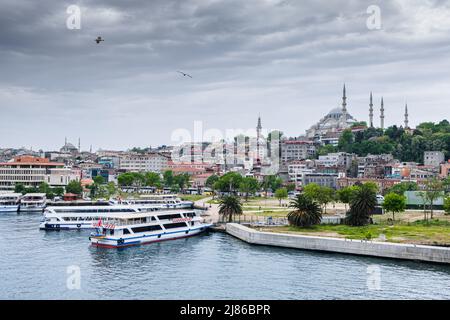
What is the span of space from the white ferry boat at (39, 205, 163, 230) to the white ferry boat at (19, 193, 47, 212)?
20.7m

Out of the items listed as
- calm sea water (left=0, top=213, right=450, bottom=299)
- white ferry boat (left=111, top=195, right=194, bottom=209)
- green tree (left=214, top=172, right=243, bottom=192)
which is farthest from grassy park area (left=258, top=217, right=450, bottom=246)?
green tree (left=214, top=172, right=243, bottom=192)

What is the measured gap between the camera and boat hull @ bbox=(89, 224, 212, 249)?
133 ft

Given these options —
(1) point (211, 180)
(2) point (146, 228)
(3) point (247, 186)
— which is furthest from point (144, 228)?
(1) point (211, 180)

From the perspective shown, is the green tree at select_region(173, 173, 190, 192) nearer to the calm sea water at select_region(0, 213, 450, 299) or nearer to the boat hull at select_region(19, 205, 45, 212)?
the boat hull at select_region(19, 205, 45, 212)

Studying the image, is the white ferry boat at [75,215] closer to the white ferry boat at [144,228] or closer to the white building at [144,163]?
the white ferry boat at [144,228]

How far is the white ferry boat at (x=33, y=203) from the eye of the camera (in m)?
74.6

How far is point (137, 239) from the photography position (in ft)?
139

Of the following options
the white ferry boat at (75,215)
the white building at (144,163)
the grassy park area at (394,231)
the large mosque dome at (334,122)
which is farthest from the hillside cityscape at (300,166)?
the grassy park area at (394,231)

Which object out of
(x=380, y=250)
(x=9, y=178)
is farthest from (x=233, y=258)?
(x=9, y=178)

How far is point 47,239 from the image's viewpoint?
148 ft

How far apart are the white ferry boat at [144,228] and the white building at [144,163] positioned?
100 metres

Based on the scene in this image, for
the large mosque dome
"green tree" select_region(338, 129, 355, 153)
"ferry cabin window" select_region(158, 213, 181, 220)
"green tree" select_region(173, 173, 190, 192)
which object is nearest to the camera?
"ferry cabin window" select_region(158, 213, 181, 220)

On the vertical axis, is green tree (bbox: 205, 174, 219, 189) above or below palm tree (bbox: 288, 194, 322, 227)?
above

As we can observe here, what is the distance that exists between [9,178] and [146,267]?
74.5 meters
